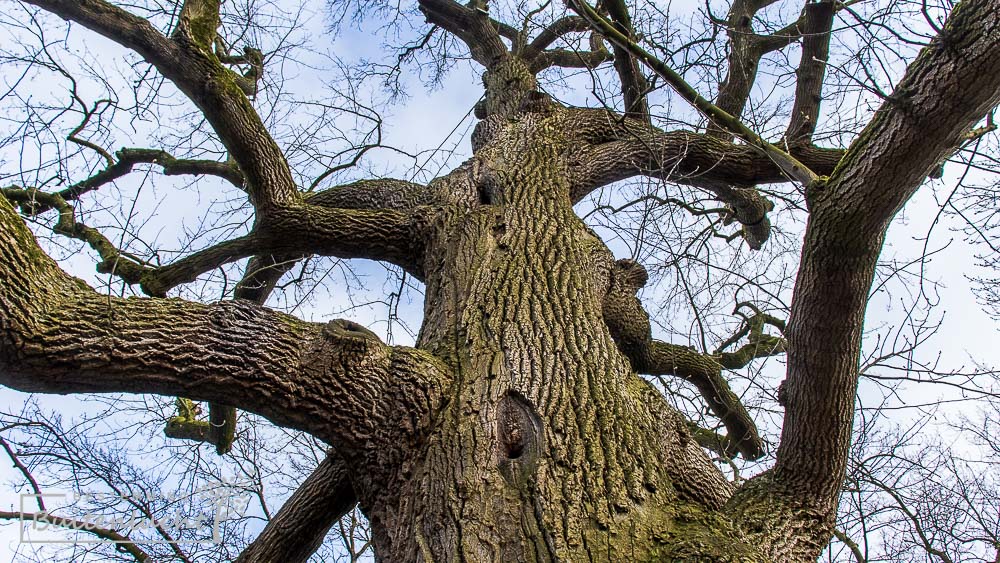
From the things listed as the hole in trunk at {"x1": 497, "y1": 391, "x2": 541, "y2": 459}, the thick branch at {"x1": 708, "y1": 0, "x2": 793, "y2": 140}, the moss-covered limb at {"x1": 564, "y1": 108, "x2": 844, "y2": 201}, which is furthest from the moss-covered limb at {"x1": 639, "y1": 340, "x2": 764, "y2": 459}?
the hole in trunk at {"x1": 497, "y1": 391, "x2": 541, "y2": 459}

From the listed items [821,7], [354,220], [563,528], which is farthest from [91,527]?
[821,7]

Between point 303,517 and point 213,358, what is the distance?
0.95 meters

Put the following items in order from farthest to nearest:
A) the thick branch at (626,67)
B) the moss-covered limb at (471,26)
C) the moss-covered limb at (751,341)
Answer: the moss-covered limb at (471,26), the moss-covered limb at (751,341), the thick branch at (626,67)

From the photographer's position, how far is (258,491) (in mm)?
4438

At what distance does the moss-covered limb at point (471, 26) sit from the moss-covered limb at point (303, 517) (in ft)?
11.7

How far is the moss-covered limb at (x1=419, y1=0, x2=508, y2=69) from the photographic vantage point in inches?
200

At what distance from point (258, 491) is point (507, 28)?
14.5 feet

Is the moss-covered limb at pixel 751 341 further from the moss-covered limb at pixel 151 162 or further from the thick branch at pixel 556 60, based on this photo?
the moss-covered limb at pixel 151 162

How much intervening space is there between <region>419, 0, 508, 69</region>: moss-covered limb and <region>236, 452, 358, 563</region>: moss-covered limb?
3578 mm

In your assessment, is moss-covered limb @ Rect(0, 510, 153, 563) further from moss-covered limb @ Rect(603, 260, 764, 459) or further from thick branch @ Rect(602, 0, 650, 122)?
thick branch @ Rect(602, 0, 650, 122)

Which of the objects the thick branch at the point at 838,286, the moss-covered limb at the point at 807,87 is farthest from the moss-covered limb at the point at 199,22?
the moss-covered limb at the point at 807,87

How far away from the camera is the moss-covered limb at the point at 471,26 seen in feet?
16.7

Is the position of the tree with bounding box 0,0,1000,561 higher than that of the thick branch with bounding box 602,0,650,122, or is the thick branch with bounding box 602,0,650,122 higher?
the thick branch with bounding box 602,0,650,122

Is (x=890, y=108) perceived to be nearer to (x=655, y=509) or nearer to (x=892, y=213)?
(x=892, y=213)
